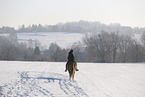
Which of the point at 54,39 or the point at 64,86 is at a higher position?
the point at 54,39

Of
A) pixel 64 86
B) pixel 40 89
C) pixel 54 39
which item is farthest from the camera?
pixel 54 39

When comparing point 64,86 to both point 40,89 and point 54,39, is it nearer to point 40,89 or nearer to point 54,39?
point 40,89

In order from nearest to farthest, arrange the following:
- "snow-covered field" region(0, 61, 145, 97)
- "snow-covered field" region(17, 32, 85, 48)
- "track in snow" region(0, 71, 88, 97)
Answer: "track in snow" region(0, 71, 88, 97), "snow-covered field" region(0, 61, 145, 97), "snow-covered field" region(17, 32, 85, 48)

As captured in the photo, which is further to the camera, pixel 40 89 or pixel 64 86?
pixel 64 86

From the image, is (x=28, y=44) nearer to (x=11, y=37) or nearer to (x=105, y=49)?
(x=11, y=37)

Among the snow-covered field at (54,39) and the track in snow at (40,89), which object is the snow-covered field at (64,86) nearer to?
the track in snow at (40,89)

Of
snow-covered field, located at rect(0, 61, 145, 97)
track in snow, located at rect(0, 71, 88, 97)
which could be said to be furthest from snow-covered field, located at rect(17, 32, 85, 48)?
track in snow, located at rect(0, 71, 88, 97)

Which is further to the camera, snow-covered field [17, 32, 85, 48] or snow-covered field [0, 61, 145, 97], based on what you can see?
snow-covered field [17, 32, 85, 48]

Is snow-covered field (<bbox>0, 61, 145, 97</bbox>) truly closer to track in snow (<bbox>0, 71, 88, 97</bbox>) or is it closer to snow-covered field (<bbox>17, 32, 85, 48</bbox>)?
track in snow (<bbox>0, 71, 88, 97</bbox>)

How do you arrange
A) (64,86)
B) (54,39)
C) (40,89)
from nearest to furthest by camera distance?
(40,89) < (64,86) < (54,39)

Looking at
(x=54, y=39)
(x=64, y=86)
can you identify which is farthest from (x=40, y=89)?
(x=54, y=39)

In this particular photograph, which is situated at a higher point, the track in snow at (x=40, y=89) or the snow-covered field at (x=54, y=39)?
the snow-covered field at (x=54, y=39)

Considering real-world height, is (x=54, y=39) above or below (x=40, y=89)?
above

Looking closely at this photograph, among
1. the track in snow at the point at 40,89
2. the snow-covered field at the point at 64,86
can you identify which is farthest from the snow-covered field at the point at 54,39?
the track in snow at the point at 40,89
